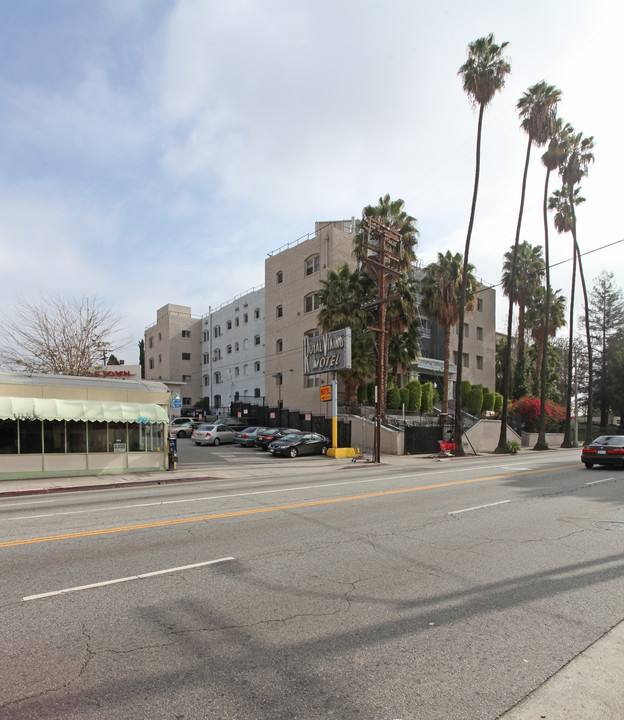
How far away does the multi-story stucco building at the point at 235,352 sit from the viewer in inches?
2006

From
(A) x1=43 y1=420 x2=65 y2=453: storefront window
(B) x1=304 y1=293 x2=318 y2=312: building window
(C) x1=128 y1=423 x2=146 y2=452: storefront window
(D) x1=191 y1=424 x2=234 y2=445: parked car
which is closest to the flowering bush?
(B) x1=304 y1=293 x2=318 y2=312: building window

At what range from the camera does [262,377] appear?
49.9 metres

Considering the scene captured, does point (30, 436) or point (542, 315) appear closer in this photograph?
point (30, 436)

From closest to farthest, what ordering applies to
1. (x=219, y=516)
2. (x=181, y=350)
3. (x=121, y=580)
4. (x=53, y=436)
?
(x=121, y=580) < (x=219, y=516) < (x=53, y=436) < (x=181, y=350)

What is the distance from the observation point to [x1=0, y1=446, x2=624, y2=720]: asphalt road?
348cm

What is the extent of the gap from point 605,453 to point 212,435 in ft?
75.9

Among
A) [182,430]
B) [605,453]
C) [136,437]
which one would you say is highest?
[136,437]

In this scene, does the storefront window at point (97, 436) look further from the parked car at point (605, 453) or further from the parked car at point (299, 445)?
the parked car at point (605, 453)

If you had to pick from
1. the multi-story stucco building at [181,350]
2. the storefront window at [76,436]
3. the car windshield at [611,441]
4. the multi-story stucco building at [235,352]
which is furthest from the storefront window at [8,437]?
the multi-story stucco building at [181,350]

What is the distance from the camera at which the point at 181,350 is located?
6425 centimetres

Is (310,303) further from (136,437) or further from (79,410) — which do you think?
(79,410)

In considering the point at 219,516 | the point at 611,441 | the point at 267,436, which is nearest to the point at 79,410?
the point at 219,516

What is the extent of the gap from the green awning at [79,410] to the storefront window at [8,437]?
2.78 feet

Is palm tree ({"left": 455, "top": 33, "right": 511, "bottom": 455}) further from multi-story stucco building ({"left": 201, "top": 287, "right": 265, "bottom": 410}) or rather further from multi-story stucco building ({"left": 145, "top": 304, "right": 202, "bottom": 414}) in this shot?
multi-story stucco building ({"left": 145, "top": 304, "right": 202, "bottom": 414})
